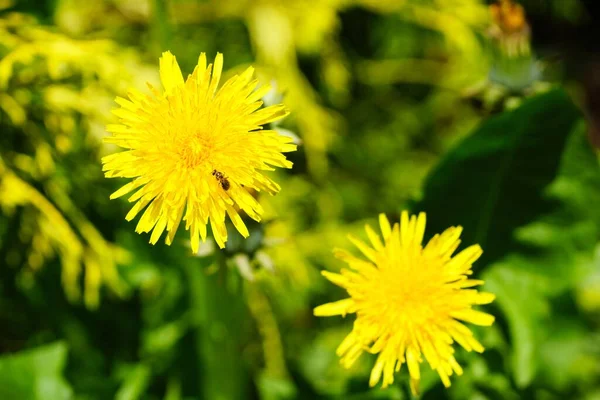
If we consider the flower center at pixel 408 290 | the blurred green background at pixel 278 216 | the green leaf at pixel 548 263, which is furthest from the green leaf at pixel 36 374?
the green leaf at pixel 548 263

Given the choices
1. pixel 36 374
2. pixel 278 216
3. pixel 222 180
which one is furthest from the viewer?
pixel 278 216

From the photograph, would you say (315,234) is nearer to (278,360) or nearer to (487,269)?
(278,360)

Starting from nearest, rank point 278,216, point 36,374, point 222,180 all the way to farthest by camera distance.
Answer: point 222,180 < point 36,374 < point 278,216

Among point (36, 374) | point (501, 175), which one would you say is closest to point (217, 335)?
point (36, 374)

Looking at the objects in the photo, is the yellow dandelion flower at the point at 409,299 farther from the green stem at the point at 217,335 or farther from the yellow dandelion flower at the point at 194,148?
the green stem at the point at 217,335

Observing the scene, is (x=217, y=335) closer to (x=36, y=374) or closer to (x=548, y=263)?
(x=36, y=374)

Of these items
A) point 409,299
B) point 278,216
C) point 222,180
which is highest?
point 222,180

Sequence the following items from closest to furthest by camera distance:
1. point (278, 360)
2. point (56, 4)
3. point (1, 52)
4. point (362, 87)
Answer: point (1, 52) < point (56, 4) < point (278, 360) < point (362, 87)

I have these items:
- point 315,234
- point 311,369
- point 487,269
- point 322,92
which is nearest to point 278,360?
point 311,369
